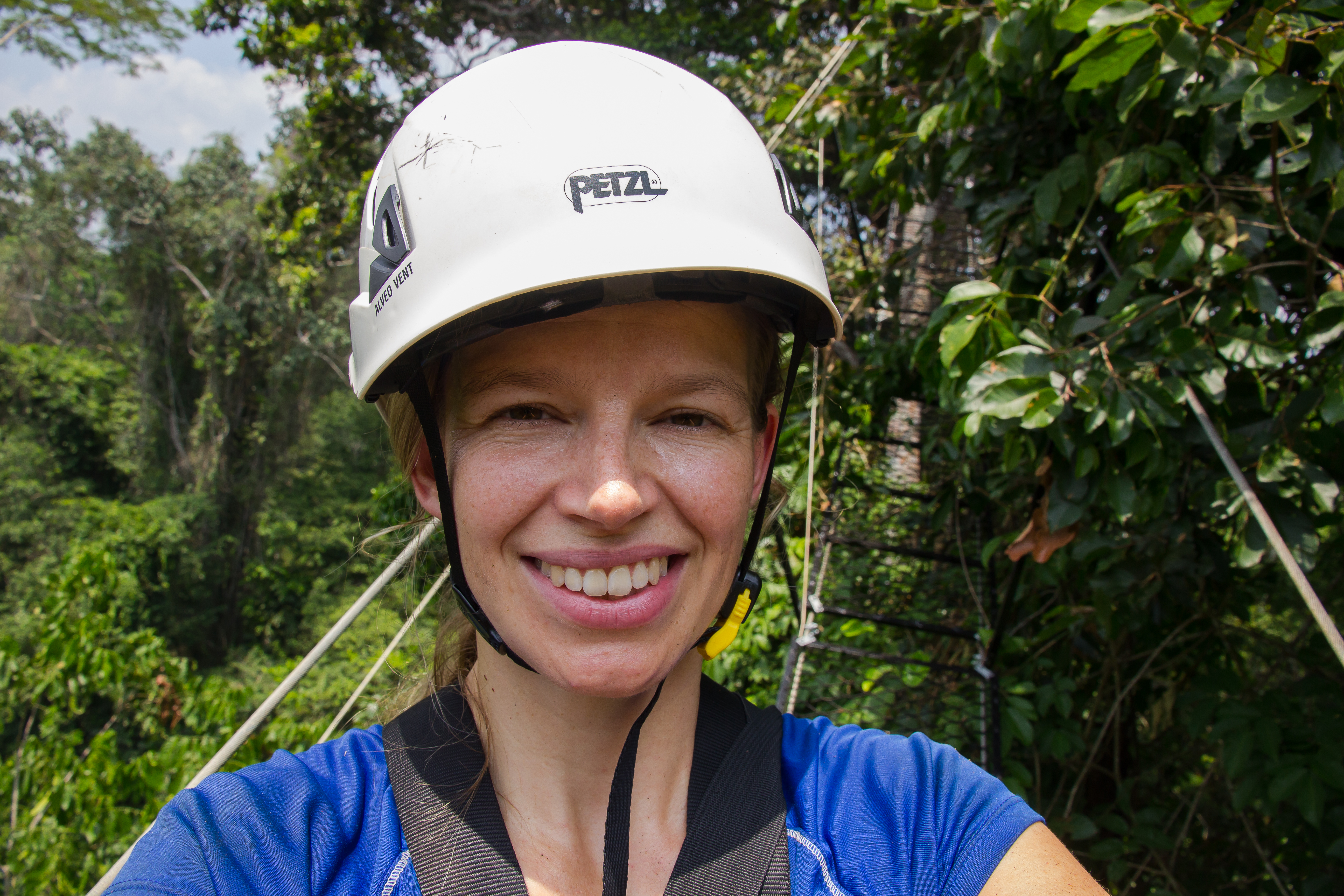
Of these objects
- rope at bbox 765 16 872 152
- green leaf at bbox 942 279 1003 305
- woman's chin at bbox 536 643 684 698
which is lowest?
woman's chin at bbox 536 643 684 698

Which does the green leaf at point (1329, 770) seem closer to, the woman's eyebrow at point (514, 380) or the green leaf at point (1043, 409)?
the green leaf at point (1043, 409)

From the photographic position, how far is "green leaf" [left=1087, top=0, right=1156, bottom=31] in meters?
1.28

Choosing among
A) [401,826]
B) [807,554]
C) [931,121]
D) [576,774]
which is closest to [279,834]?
[401,826]

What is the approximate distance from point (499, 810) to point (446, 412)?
0.48m

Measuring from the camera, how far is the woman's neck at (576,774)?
3.11 feet

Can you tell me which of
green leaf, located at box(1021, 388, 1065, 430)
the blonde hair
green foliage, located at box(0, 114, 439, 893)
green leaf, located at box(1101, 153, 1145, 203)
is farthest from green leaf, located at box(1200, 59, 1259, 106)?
green foliage, located at box(0, 114, 439, 893)

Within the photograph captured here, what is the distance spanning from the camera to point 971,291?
158cm

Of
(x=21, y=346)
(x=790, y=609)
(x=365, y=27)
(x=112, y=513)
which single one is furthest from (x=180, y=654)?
(x=790, y=609)

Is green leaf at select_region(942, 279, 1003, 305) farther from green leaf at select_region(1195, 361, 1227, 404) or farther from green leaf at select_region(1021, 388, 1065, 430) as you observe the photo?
green leaf at select_region(1195, 361, 1227, 404)

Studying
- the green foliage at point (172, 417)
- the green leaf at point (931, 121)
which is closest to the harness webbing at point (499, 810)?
the green leaf at point (931, 121)

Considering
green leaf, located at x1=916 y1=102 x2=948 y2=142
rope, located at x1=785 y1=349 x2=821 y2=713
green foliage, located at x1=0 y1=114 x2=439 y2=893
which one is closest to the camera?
rope, located at x1=785 y1=349 x2=821 y2=713

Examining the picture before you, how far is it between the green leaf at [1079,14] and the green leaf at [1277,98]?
0.28 metres

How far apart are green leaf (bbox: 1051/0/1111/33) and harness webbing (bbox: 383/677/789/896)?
4.11ft

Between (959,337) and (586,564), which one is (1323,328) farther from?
(586,564)
